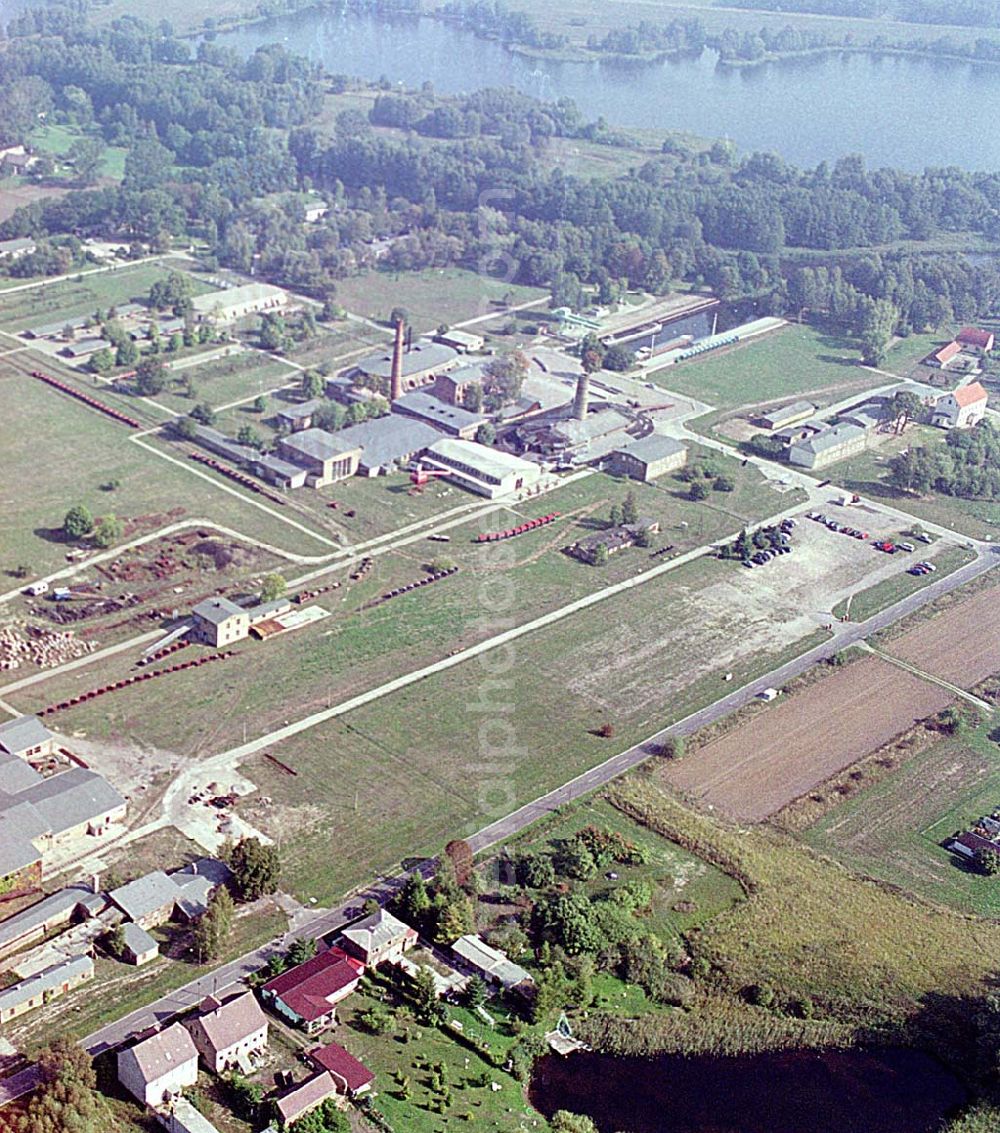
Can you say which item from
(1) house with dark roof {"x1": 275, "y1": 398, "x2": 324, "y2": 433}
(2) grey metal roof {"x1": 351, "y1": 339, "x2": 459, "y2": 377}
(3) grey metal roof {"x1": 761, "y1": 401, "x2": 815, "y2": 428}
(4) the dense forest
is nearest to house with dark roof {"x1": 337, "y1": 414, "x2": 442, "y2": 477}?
(1) house with dark roof {"x1": 275, "y1": 398, "x2": 324, "y2": 433}

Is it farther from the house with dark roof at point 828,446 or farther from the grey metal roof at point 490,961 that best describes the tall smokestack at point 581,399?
the grey metal roof at point 490,961

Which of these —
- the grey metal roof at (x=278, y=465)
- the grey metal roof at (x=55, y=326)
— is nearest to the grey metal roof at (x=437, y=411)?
the grey metal roof at (x=278, y=465)

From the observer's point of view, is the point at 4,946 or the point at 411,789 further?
the point at 411,789

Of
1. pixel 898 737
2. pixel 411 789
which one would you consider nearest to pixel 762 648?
pixel 898 737

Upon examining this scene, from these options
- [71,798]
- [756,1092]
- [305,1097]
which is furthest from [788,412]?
[305,1097]

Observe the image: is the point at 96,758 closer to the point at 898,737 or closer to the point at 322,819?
the point at 322,819

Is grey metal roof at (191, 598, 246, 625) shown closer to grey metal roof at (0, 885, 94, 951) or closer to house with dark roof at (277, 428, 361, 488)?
house with dark roof at (277, 428, 361, 488)
